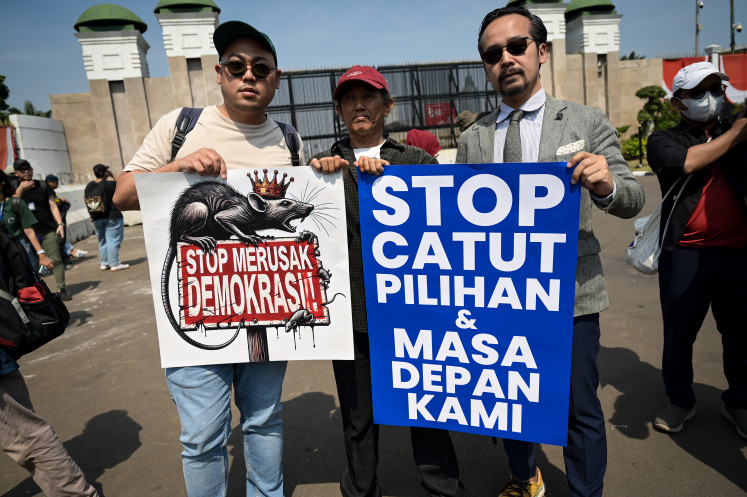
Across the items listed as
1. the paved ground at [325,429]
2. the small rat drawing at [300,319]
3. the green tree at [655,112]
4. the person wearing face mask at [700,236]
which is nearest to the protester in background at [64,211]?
the paved ground at [325,429]

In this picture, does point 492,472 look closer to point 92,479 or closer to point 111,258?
point 92,479

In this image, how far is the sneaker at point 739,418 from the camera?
2.70 meters

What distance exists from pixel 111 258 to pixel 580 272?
9.54 m

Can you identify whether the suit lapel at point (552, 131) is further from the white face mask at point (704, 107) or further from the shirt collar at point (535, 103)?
the white face mask at point (704, 107)

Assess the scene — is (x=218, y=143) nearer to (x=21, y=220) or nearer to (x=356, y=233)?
(x=356, y=233)

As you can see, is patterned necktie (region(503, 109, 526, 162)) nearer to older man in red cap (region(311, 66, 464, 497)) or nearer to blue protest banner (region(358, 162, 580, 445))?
blue protest banner (region(358, 162, 580, 445))

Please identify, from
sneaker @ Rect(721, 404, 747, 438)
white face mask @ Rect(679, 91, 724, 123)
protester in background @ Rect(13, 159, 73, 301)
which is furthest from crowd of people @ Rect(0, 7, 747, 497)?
protester in background @ Rect(13, 159, 73, 301)

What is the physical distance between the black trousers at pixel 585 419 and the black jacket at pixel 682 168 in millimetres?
1202

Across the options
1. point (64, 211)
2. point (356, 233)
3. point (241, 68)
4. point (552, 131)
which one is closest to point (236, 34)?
point (241, 68)

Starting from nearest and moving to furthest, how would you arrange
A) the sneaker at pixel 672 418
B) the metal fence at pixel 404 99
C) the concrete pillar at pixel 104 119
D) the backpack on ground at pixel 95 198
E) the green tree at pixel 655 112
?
the sneaker at pixel 672 418 < the backpack on ground at pixel 95 198 < the concrete pillar at pixel 104 119 < the metal fence at pixel 404 99 < the green tree at pixel 655 112

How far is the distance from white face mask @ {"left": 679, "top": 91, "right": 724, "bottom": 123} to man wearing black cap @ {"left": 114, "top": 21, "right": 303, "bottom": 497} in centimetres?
233

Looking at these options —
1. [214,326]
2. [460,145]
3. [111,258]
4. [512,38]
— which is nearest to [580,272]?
[460,145]

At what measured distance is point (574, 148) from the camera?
1.91 meters

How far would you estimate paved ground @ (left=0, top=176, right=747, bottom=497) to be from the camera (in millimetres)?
2543
